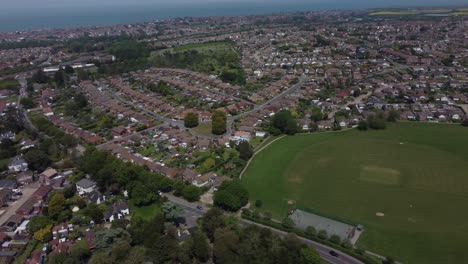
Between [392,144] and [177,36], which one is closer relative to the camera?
[392,144]

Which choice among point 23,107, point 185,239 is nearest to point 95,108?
point 23,107

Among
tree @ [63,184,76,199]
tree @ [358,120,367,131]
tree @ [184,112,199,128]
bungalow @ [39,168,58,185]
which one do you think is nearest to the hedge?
tree @ [63,184,76,199]

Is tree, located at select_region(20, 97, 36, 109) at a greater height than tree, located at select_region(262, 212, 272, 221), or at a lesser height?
greater

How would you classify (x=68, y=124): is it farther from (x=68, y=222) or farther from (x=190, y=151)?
(x=68, y=222)

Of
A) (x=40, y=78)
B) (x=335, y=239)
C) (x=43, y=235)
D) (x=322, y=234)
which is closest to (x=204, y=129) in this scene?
(x=43, y=235)

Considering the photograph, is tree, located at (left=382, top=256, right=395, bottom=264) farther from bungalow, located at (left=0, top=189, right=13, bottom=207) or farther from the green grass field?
bungalow, located at (left=0, top=189, right=13, bottom=207)

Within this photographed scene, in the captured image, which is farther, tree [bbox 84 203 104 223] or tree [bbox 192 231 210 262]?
tree [bbox 84 203 104 223]
